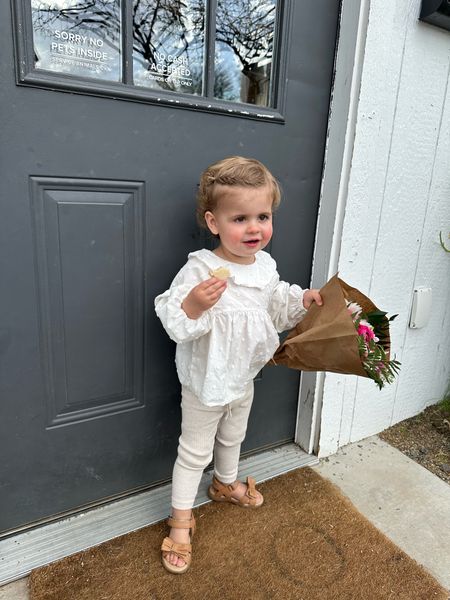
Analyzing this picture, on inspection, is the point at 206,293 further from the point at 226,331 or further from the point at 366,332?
the point at 366,332

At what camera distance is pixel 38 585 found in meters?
1.31

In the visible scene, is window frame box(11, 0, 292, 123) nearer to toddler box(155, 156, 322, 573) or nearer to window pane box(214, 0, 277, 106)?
window pane box(214, 0, 277, 106)

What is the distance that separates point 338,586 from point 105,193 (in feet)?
4.60

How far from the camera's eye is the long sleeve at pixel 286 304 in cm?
146

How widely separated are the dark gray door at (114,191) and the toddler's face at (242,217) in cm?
26

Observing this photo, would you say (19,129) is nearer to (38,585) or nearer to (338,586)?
(38,585)

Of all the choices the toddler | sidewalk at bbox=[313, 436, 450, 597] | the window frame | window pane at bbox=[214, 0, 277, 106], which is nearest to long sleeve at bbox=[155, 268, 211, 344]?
the toddler

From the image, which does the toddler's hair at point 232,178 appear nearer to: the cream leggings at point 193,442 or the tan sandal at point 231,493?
the cream leggings at point 193,442

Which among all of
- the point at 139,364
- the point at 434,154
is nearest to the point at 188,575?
the point at 139,364

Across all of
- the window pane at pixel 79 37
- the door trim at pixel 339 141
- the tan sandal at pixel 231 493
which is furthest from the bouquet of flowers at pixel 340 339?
the window pane at pixel 79 37

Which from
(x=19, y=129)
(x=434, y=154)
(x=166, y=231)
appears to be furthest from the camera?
(x=434, y=154)

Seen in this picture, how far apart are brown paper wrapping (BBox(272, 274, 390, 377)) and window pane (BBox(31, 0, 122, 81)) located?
93 centimetres

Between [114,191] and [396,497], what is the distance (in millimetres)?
1559

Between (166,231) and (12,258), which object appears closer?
(12,258)
